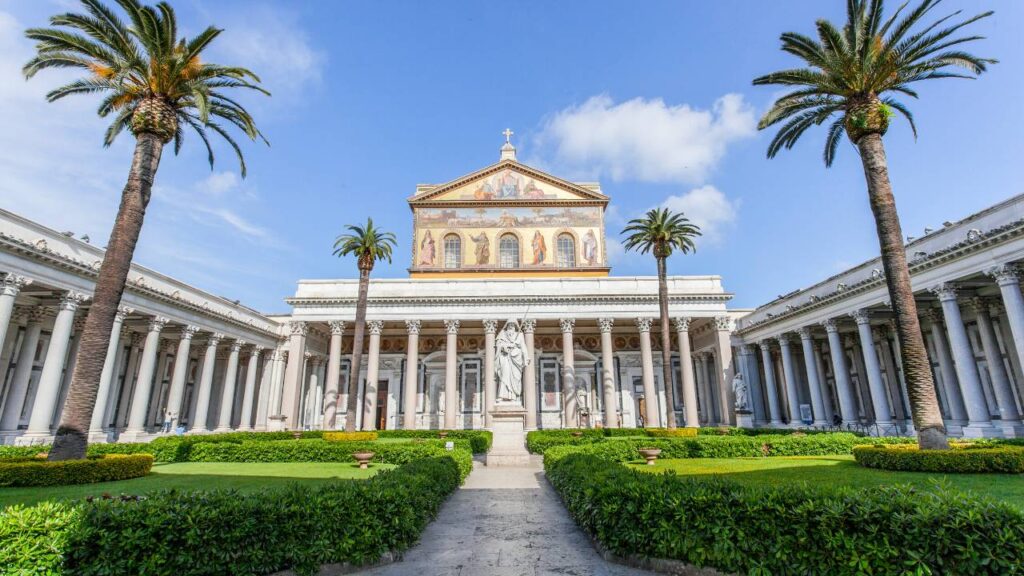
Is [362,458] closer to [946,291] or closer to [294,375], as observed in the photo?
[294,375]

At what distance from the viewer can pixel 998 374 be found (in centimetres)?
2053

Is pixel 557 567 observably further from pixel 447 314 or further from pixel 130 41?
pixel 447 314

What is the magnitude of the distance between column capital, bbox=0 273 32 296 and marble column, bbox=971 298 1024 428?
38.1m

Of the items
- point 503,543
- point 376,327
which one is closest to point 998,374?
point 503,543

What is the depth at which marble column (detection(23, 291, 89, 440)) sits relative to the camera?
1911 centimetres

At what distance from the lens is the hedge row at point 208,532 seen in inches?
182

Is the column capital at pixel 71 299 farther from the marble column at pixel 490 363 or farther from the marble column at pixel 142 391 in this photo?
the marble column at pixel 490 363

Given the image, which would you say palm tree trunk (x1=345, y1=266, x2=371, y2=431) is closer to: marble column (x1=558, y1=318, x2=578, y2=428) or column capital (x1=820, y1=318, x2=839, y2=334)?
marble column (x1=558, y1=318, x2=578, y2=428)

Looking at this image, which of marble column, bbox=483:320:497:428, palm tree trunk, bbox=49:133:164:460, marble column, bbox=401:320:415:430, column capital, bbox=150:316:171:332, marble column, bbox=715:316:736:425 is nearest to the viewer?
palm tree trunk, bbox=49:133:164:460

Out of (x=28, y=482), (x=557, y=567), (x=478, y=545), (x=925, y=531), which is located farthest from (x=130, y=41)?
(x=925, y=531)

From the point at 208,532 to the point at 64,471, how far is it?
33.1ft

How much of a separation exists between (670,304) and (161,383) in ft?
113

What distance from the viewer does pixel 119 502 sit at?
17.3ft

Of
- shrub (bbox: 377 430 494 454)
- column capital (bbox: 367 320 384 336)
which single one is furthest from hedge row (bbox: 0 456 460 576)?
column capital (bbox: 367 320 384 336)
